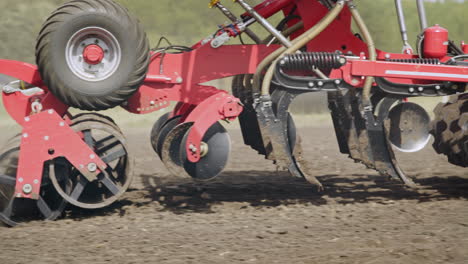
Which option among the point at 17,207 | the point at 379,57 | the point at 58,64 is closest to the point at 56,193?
the point at 17,207

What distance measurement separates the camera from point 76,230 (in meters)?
5.49

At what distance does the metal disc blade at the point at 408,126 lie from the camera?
6.40 m

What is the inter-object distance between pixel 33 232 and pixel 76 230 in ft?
1.05

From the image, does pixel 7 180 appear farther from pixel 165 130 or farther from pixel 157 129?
pixel 157 129

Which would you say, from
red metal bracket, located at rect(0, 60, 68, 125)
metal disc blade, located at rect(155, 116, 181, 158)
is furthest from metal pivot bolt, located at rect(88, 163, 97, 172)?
metal disc blade, located at rect(155, 116, 181, 158)

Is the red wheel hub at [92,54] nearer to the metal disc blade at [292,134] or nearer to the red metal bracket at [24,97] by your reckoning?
the red metal bracket at [24,97]

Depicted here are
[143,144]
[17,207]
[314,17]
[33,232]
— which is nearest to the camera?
[33,232]

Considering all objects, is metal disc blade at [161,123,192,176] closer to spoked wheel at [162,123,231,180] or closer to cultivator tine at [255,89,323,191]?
spoked wheel at [162,123,231,180]

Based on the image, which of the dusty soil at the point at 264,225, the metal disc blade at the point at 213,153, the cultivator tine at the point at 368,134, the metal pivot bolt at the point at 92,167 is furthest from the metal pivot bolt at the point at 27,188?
the cultivator tine at the point at 368,134

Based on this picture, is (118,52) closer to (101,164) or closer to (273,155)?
(101,164)

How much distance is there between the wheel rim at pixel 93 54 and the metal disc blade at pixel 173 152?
75cm

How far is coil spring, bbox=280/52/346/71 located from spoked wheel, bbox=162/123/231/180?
2.52 ft

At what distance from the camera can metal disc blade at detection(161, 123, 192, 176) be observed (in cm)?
603

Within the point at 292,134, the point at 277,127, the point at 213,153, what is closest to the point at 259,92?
the point at 277,127
